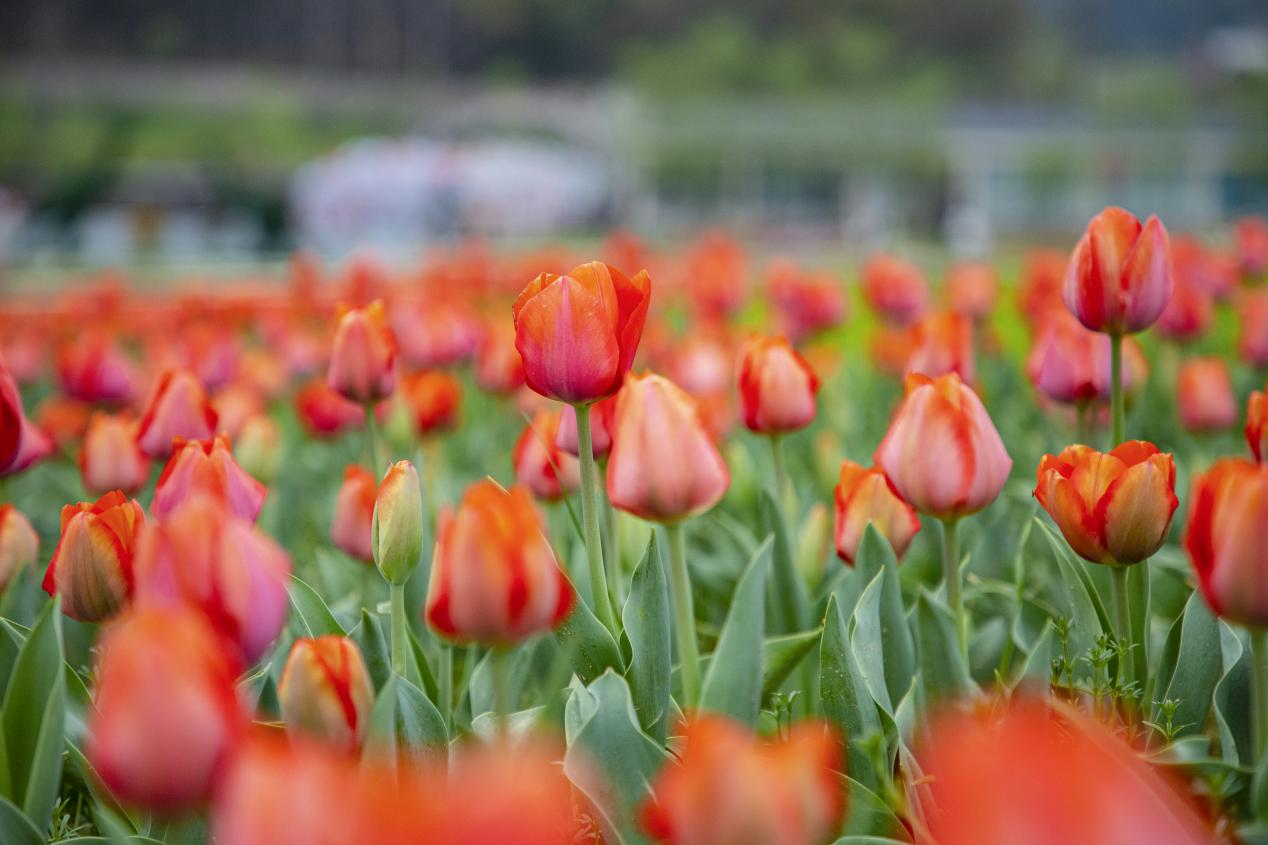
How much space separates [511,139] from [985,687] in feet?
138

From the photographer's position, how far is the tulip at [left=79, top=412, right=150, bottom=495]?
62.7 inches

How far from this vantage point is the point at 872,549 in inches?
48.8

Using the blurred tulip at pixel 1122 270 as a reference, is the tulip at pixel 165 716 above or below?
below

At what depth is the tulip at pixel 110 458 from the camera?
62.7 inches

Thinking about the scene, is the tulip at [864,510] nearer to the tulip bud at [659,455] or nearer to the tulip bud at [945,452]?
the tulip bud at [945,452]

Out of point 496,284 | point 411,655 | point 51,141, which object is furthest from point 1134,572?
point 51,141

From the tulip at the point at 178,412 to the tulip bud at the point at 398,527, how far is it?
23.5 inches

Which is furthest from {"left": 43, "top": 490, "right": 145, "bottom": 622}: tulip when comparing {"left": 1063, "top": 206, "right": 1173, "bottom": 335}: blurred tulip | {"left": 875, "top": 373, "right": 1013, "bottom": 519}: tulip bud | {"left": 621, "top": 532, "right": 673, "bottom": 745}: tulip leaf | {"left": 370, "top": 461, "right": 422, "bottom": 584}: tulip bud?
{"left": 1063, "top": 206, "right": 1173, "bottom": 335}: blurred tulip

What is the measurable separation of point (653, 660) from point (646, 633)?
0.08ft

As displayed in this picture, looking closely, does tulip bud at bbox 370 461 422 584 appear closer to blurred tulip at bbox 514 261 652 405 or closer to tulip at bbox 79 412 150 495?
blurred tulip at bbox 514 261 652 405

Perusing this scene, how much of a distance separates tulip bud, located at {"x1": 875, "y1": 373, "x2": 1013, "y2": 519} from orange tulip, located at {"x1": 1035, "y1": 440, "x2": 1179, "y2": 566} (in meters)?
0.06

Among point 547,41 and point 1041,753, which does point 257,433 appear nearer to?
point 1041,753

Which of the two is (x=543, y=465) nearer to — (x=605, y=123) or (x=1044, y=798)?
(x=1044, y=798)

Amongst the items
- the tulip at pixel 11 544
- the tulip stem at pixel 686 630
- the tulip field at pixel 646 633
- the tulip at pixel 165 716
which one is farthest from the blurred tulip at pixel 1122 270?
the tulip at pixel 11 544
